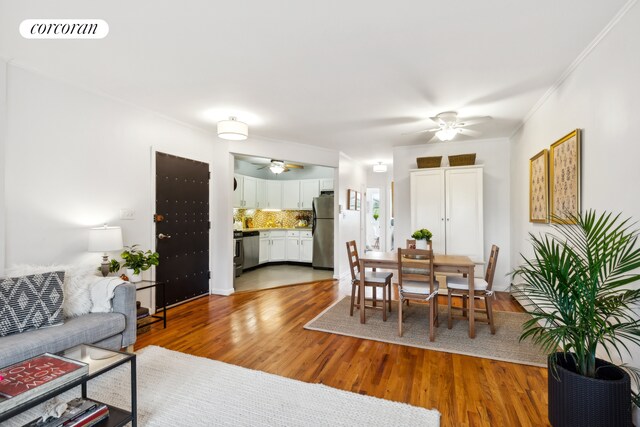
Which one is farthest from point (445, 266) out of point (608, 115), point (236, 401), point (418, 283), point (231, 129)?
point (231, 129)

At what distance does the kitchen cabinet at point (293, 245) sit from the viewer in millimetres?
7695

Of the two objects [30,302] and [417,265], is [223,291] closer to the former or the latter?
[30,302]

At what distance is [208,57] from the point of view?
2537 mm

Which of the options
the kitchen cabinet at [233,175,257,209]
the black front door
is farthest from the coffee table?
the kitchen cabinet at [233,175,257,209]

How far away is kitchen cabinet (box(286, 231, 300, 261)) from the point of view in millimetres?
7695

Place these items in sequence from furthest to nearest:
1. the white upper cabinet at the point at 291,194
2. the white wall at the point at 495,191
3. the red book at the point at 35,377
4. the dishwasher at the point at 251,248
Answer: the white upper cabinet at the point at 291,194
the dishwasher at the point at 251,248
the white wall at the point at 495,191
the red book at the point at 35,377

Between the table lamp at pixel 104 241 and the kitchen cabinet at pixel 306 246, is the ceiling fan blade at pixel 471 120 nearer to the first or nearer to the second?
the table lamp at pixel 104 241

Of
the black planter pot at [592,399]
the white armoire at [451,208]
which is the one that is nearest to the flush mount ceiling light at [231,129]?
the white armoire at [451,208]

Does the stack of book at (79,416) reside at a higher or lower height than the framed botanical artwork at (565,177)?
lower

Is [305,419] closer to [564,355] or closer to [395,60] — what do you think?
[564,355]

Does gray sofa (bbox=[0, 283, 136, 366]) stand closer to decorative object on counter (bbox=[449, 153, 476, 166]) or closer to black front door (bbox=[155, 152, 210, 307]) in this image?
black front door (bbox=[155, 152, 210, 307])

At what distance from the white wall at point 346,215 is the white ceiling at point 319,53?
8.09ft

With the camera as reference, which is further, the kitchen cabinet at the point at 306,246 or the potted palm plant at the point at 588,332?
the kitchen cabinet at the point at 306,246

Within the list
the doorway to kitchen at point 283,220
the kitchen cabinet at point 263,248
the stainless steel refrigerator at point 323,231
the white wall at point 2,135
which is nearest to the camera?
the white wall at point 2,135
